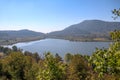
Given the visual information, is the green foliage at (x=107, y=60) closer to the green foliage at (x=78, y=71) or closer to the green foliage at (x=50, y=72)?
the green foliage at (x=50, y=72)

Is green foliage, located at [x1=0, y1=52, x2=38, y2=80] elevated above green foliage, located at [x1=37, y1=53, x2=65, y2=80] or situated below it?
below

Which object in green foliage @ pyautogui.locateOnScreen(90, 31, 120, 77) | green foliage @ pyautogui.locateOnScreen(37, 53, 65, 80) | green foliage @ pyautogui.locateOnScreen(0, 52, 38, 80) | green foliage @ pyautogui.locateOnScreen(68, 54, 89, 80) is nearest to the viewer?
green foliage @ pyautogui.locateOnScreen(90, 31, 120, 77)

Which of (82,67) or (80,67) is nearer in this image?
(80,67)

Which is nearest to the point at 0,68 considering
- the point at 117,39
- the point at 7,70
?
the point at 7,70

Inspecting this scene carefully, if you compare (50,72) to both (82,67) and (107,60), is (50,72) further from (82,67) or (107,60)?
(82,67)

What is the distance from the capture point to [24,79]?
5109 centimetres

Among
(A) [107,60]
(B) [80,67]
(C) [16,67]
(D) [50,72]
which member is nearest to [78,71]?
(B) [80,67]

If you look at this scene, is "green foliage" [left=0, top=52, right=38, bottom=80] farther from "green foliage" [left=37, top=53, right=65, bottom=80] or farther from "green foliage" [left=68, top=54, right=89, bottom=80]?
"green foliage" [left=37, top=53, right=65, bottom=80]

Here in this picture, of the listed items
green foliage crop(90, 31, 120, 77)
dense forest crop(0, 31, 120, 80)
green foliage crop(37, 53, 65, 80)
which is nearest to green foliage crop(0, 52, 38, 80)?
dense forest crop(0, 31, 120, 80)

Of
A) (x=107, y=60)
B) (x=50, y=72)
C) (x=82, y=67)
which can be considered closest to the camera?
(x=107, y=60)

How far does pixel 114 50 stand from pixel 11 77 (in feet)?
168

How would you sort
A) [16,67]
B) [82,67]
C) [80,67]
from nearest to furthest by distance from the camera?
1. [80,67]
2. [82,67]
3. [16,67]

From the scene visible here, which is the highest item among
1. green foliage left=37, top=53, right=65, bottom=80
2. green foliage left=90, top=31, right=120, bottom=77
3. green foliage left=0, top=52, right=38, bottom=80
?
green foliage left=90, top=31, right=120, bottom=77

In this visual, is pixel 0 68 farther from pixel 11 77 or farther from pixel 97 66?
pixel 97 66
